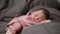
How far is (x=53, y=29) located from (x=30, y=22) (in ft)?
1.09

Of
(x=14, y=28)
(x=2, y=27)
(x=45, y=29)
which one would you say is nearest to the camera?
(x=45, y=29)

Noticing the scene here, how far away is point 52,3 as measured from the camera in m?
1.81

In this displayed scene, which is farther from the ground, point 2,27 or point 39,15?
point 39,15

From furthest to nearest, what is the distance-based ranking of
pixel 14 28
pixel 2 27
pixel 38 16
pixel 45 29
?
pixel 2 27
pixel 38 16
pixel 14 28
pixel 45 29

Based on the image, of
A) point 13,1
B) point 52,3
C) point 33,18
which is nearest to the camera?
point 33,18

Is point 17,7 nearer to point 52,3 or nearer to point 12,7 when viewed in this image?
point 12,7

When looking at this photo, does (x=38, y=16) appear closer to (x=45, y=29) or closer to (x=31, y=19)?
(x=31, y=19)

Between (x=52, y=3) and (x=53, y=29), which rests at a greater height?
(x=52, y=3)

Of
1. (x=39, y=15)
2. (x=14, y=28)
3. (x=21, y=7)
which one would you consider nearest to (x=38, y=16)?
(x=39, y=15)

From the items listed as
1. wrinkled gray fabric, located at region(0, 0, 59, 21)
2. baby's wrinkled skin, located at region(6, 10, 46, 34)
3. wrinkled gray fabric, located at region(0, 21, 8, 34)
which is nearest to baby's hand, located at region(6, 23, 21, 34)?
baby's wrinkled skin, located at region(6, 10, 46, 34)

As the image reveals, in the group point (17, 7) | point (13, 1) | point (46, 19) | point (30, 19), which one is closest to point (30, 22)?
point (30, 19)

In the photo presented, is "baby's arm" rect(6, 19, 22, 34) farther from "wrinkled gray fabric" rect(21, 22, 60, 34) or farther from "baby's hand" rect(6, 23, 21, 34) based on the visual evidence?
"wrinkled gray fabric" rect(21, 22, 60, 34)

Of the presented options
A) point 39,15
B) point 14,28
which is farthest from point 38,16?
point 14,28

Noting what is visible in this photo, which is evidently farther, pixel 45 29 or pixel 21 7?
pixel 21 7
